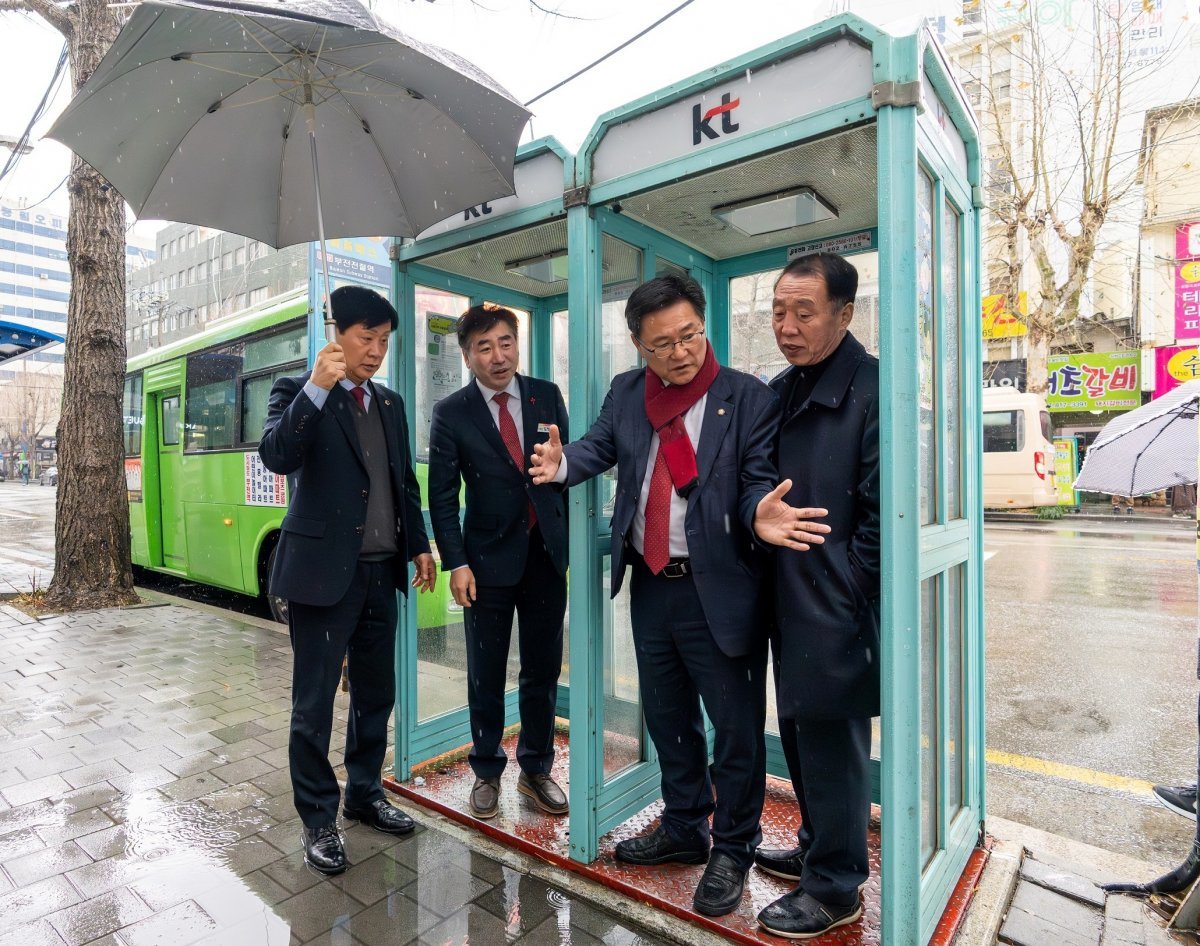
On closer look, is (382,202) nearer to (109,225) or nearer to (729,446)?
(729,446)

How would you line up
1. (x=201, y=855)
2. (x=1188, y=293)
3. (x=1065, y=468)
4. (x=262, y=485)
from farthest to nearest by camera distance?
(x=1188, y=293)
(x=1065, y=468)
(x=262, y=485)
(x=201, y=855)

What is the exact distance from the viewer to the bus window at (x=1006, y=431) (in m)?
16.5

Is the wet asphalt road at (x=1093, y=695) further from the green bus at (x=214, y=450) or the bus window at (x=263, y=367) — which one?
the bus window at (x=263, y=367)

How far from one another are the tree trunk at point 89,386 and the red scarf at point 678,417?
7.13 m

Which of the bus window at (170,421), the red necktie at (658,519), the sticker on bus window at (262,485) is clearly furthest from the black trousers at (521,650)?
the bus window at (170,421)

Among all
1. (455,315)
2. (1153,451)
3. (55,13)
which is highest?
A: (55,13)

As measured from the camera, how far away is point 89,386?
24.2 feet

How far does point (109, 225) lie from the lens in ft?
24.4

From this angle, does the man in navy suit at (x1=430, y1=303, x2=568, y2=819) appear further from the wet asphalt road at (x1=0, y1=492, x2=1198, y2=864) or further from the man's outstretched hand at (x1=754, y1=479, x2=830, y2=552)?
the wet asphalt road at (x1=0, y1=492, x2=1198, y2=864)

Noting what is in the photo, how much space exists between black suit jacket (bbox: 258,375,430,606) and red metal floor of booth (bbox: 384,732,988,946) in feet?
3.72

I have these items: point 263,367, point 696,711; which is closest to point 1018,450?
point 263,367

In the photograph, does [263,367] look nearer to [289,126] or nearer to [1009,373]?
[289,126]

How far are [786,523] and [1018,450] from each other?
17026mm

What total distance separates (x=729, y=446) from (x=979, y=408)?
999 mm
